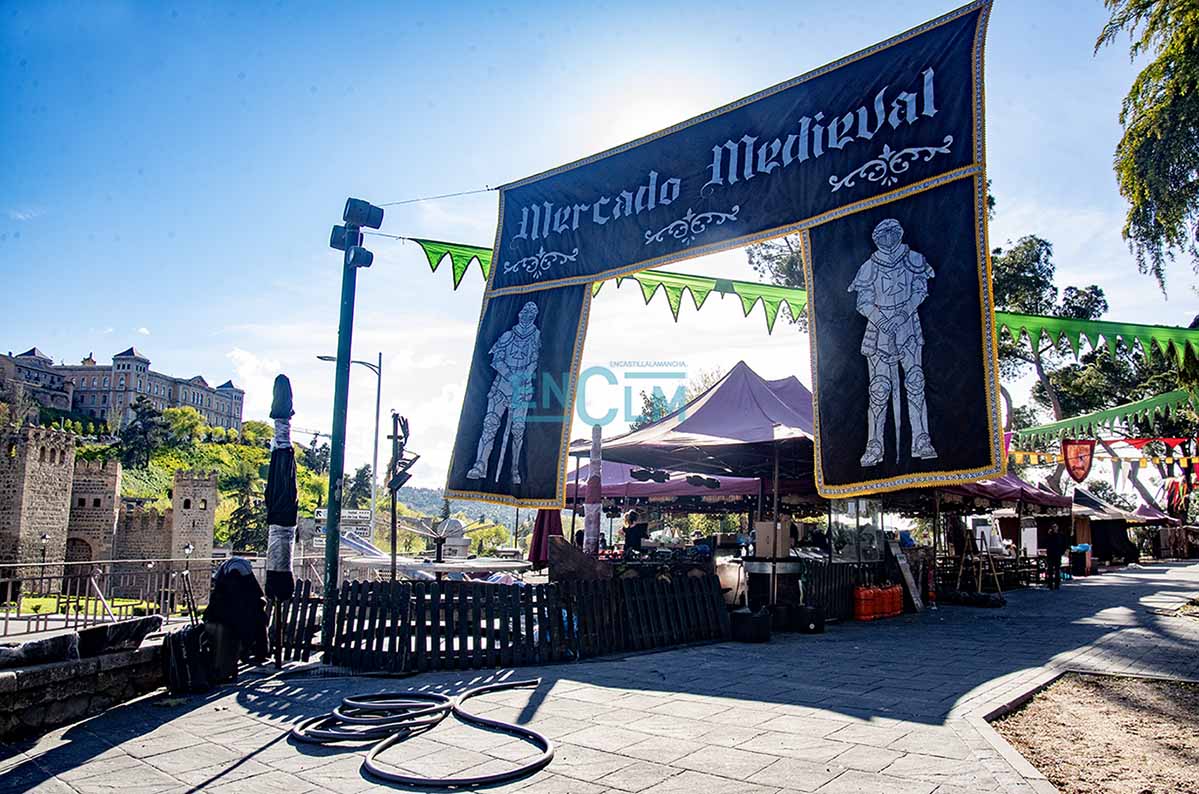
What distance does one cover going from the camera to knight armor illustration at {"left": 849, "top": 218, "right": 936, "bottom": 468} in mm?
6531

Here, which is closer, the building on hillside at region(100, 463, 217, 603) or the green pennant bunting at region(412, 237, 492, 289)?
the green pennant bunting at region(412, 237, 492, 289)

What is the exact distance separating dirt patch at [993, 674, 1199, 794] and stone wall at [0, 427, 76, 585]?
141 feet

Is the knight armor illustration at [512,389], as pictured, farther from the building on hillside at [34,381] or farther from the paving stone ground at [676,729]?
the building on hillside at [34,381]

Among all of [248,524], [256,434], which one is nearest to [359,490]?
[248,524]

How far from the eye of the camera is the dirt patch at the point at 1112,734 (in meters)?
3.76

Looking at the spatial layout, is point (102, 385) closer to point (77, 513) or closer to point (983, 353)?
point (77, 513)

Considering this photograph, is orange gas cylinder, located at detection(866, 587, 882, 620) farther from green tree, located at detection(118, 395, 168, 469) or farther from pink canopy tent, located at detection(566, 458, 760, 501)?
green tree, located at detection(118, 395, 168, 469)

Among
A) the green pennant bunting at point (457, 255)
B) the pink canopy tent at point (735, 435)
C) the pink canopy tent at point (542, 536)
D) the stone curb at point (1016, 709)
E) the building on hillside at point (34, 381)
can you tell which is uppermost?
the building on hillside at point (34, 381)

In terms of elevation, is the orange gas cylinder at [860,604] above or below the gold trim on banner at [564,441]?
below

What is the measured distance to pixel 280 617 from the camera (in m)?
7.64

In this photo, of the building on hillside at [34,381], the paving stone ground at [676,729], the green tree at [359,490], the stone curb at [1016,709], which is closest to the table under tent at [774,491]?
the paving stone ground at [676,729]

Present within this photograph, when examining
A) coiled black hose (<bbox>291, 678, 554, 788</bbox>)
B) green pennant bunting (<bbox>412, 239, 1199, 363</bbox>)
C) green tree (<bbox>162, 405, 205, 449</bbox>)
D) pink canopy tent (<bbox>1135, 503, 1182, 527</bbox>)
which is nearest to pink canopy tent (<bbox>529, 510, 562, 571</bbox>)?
green pennant bunting (<bbox>412, 239, 1199, 363</bbox>)

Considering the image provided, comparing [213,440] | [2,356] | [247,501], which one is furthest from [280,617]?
[2,356]

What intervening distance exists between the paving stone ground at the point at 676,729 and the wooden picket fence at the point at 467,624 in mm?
341
